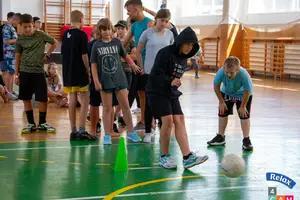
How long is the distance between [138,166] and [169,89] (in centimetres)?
86

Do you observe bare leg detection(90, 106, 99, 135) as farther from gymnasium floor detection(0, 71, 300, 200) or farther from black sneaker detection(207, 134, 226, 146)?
black sneaker detection(207, 134, 226, 146)

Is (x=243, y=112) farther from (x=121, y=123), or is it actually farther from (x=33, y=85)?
(x=33, y=85)

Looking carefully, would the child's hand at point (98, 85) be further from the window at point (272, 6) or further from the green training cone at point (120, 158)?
the window at point (272, 6)

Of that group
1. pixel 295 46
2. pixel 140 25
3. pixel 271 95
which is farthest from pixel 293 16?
pixel 140 25

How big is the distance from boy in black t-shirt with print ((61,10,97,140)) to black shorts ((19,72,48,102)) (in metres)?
0.55

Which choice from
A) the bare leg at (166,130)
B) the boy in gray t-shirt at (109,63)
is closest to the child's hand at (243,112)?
the bare leg at (166,130)

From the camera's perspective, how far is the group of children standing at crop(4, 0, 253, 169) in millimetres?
5356

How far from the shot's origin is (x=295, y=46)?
17203mm

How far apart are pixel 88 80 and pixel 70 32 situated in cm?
66

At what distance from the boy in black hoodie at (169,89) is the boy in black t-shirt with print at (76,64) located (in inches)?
61.4

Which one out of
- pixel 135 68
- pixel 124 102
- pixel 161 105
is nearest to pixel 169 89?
pixel 161 105

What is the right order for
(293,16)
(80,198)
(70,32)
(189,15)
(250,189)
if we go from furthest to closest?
(189,15) → (293,16) → (70,32) → (250,189) → (80,198)

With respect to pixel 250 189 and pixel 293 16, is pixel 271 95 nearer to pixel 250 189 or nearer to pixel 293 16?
pixel 293 16

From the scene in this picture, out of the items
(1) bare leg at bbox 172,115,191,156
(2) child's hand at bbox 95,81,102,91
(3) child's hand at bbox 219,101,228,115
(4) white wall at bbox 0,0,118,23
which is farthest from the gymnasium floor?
(4) white wall at bbox 0,0,118,23
